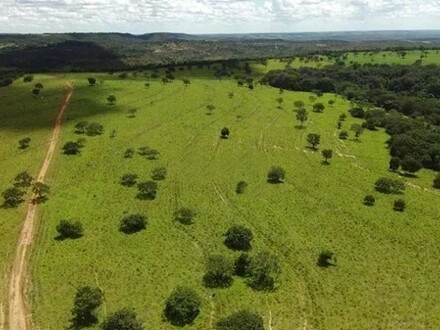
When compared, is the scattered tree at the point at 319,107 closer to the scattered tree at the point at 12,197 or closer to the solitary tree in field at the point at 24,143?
the solitary tree in field at the point at 24,143

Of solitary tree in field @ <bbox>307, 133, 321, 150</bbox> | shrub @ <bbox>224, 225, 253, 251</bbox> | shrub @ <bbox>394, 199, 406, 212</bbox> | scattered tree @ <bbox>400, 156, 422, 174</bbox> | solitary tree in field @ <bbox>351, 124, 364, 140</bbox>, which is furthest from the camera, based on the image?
solitary tree in field @ <bbox>351, 124, 364, 140</bbox>

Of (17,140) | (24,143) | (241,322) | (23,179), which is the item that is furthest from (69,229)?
(17,140)

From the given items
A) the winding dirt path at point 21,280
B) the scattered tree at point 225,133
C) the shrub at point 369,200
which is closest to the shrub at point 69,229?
the winding dirt path at point 21,280

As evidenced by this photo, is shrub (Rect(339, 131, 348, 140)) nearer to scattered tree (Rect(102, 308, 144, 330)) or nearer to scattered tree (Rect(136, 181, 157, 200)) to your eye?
scattered tree (Rect(136, 181, 157, 200))

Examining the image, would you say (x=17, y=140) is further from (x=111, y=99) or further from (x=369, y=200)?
(x=369, y=200)

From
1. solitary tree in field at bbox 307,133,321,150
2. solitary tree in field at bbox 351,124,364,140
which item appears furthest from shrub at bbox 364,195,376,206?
solitary tree in field at bbox 351,124,364,140

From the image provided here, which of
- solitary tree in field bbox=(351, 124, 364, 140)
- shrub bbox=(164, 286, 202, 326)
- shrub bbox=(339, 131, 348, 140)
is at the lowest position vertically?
shrub bbox=(339, 131, 348, 140)

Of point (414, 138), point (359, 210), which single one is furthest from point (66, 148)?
point (414, 138)
